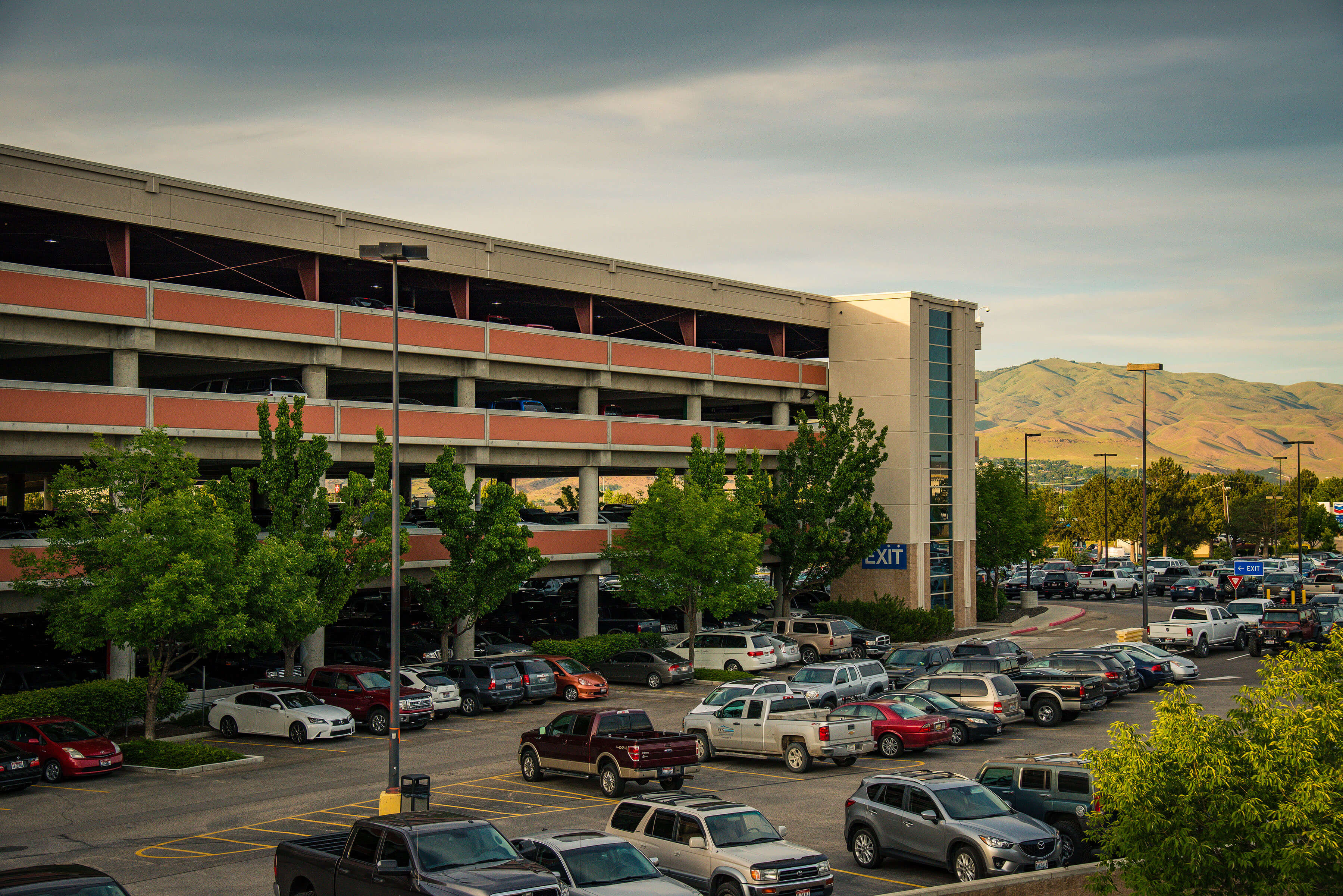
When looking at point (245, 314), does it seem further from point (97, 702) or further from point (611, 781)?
point (611, 781)

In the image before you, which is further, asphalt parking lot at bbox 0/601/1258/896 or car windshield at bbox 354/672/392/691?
car windshield at bbox 354/672/392/691

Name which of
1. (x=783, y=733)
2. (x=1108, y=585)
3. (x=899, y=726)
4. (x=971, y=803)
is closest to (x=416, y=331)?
(x=783, y=733)

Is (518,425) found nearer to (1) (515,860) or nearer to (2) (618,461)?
(2) (618,461)

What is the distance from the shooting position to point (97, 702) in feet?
111

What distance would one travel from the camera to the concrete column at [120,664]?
118 feet

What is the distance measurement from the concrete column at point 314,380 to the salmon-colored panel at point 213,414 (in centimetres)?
115

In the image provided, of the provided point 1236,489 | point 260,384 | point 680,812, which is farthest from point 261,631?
point 1236,489

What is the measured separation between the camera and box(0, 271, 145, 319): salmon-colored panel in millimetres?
34938

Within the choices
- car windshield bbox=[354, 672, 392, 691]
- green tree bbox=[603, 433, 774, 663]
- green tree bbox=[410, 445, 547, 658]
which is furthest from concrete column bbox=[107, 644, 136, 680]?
green tree bbox=[603, 433, 774, 663]

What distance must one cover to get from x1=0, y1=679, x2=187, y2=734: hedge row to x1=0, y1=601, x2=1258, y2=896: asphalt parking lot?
272 centimetres

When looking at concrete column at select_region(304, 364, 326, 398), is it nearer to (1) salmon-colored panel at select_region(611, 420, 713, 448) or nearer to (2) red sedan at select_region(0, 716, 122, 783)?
(1) salmon-colored panel at select_region(611, 420, 713, 448)

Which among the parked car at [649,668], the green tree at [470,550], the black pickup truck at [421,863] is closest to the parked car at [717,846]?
the black pickup truck at [421,863]

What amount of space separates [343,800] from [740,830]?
39.4ft

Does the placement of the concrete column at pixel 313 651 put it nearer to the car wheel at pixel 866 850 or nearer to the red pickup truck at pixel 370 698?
the red pickup truck at pixel 370 698
